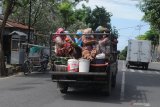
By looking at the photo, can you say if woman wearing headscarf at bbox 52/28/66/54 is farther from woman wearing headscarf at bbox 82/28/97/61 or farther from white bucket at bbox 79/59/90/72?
white bucket at bbox 79/59/90/72

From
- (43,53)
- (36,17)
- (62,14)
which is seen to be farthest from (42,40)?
(43,53)

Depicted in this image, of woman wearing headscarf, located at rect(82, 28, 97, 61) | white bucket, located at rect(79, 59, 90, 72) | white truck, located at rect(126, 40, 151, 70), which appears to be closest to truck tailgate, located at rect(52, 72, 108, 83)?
white bucket, located at rect(79, 59, 90, 72)

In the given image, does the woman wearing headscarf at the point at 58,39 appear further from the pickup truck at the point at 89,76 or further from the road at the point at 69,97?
the road at the point at 69,97

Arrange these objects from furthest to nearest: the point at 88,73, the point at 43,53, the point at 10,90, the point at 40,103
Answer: the point at 43,53 → the point at 10,90 → the point at 88,73 → the point at 40,103

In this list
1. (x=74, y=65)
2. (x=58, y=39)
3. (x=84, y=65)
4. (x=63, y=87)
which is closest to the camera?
(x=84, y=65)

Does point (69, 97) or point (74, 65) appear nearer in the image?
point (74, 65)

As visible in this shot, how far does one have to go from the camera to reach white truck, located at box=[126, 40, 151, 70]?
44.8 meters

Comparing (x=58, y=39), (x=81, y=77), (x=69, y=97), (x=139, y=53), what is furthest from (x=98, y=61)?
(x=139, y=53)

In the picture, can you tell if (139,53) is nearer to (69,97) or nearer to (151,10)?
(151,10)

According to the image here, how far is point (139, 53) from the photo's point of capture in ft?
146

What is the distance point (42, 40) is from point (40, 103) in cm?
3456

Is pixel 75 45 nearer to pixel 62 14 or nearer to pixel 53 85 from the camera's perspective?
pixel 53 85

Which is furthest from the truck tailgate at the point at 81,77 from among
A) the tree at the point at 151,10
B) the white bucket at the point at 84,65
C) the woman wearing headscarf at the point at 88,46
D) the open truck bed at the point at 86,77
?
the tree at the point at 151,10

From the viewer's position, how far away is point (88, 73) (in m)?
15.3
